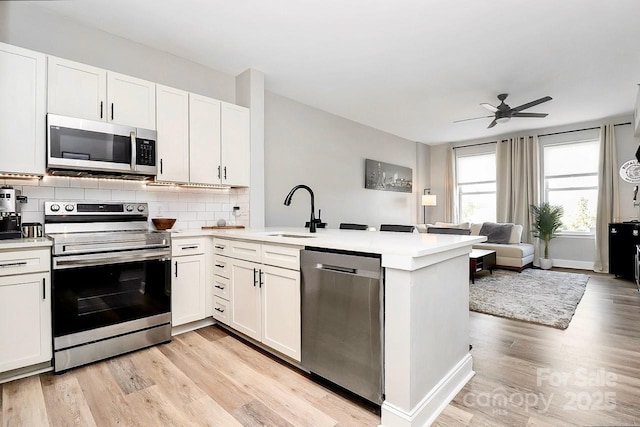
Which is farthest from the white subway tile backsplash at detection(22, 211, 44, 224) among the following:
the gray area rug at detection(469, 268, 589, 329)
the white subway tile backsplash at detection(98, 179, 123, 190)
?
the gray area rug at detection(469, 268, 589, 329)

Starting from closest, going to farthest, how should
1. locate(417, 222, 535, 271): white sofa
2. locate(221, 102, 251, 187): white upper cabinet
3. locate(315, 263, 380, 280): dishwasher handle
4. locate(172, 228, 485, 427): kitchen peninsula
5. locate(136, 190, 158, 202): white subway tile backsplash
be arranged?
locate(172, 228, 485, 427): kitchen peninsula → locate(315, 263, 380, 280): dishwasher handle → locate(136, 190, 158, 202): white subway tile backsplash → locate(221, 102, 251, 187): white upper cabinet → locate(417, 222, 535, 271): white sofa

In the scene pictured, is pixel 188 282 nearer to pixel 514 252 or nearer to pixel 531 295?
pixel 531 295

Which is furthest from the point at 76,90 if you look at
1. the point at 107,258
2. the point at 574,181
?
the point at 574,181

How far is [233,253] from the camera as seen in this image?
2.68 meters

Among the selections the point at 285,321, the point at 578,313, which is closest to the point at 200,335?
the point at 285,321

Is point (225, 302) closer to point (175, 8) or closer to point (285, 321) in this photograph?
point (285, 321)

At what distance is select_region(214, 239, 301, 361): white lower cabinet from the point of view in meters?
2.11

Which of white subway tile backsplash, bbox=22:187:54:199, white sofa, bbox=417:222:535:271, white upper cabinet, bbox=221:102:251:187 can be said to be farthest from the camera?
white sofa, bbox=417:222:535:271

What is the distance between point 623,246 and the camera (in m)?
4.97

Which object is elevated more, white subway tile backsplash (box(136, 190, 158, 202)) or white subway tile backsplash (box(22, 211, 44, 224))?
white subway tile backsplash (box(136, 190, 158, 202))

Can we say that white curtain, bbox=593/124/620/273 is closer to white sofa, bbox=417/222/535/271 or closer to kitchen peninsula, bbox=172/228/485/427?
white sofa, bbox=417/222/535/271

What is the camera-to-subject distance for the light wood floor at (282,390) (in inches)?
65.2

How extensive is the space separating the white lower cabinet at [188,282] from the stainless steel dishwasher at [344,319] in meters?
1.32

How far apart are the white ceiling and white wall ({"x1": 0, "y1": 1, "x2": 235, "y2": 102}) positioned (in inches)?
3.8
